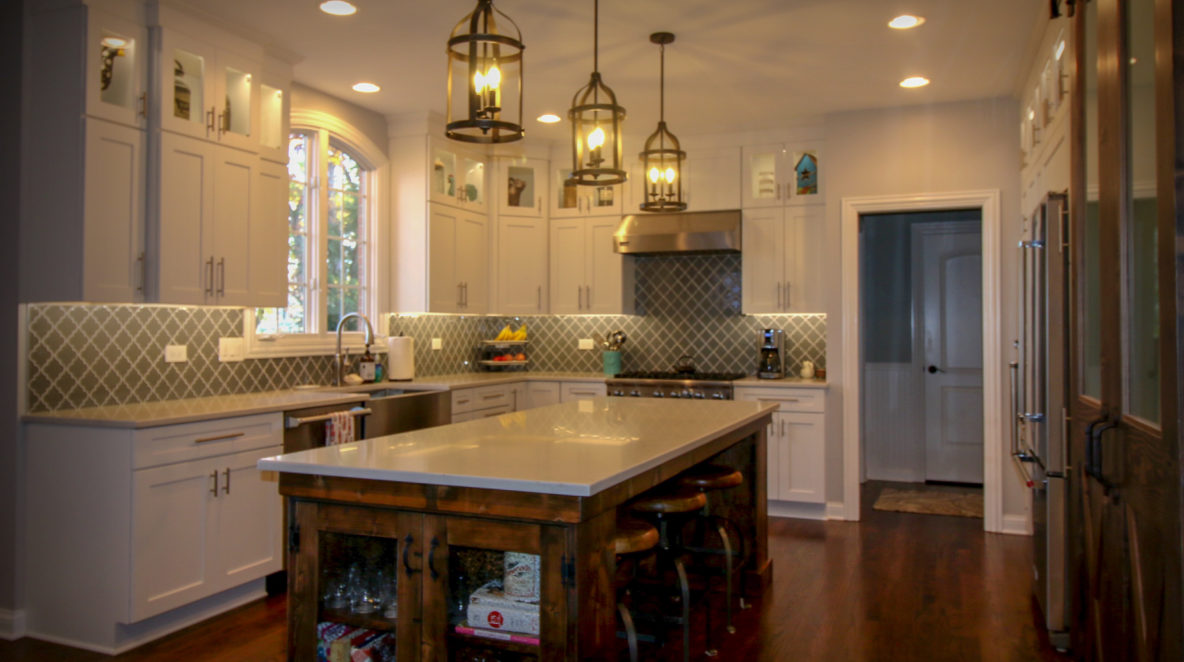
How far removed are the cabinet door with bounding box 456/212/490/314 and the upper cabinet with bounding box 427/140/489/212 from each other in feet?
0.36

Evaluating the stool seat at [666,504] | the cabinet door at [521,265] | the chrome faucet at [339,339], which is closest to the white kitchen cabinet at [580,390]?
the cabinet door at [521,265]

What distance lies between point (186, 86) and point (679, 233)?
325 cm

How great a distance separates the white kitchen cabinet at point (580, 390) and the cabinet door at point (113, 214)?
10.2 feet

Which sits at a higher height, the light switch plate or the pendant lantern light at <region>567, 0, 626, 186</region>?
the pendant lantern light at <region>567, 0, 626, 186</region>

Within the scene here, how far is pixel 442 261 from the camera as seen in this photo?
5.65 m

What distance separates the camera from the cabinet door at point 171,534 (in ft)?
10.4

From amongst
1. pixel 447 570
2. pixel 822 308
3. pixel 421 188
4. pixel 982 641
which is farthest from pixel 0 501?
pixel 822 308

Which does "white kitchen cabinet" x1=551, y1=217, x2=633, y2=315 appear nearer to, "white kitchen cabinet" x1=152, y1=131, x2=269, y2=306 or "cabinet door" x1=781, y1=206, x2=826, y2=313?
"cabinet door" x1=781, y1=206, x2=826, y2=313

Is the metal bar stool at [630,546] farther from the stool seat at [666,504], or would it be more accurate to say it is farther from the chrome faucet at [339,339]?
the chrome faucet at [339,339]

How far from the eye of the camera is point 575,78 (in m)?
4.75

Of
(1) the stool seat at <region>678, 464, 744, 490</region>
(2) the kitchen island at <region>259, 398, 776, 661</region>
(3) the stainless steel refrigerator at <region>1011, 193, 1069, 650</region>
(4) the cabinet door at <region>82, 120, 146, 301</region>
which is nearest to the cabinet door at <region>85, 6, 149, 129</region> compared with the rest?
(4) the cabinet door at <region>82, 120, 146, 301</region>

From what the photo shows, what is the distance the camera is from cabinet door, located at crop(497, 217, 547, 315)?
6.25 metres

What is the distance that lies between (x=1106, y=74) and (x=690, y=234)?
12.6 ft

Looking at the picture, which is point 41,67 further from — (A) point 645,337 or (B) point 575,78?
(A) point 645,337
